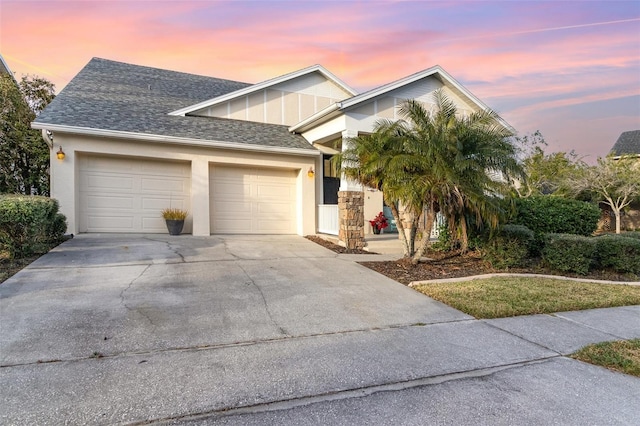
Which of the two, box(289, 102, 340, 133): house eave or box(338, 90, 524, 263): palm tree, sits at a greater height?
box(289, 102, 340, 133): house eave

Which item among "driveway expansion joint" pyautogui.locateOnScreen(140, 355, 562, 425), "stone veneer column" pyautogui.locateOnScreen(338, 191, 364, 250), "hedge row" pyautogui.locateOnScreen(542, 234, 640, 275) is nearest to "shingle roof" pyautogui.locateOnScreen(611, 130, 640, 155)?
"hedge row" pyautogui.locateOnScreen(542, 234, 640, 275)

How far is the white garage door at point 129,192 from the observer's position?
10.3m

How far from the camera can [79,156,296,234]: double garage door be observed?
1041 centimetres

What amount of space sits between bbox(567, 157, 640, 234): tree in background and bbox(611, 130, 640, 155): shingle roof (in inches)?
295

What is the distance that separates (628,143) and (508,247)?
97.0ft

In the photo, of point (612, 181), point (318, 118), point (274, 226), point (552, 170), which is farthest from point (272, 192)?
point (612, 181)

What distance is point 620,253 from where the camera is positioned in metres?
7.96

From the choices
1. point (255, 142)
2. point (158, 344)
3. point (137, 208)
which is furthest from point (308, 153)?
point (158, 344)

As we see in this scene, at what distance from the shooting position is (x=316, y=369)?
3240 millimetres

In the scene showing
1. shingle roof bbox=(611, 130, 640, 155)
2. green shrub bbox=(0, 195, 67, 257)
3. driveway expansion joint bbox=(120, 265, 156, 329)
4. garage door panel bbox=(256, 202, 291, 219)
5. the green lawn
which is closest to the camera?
driveway expansion joint bbox=(120, 265, 156, 329)

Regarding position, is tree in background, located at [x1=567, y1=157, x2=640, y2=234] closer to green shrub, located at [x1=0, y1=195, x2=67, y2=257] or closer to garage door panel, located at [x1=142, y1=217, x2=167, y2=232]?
garage door panel, located at [x1=142, y1=217, x2=167, y2=232]

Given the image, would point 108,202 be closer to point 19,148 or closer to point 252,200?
point 252,200

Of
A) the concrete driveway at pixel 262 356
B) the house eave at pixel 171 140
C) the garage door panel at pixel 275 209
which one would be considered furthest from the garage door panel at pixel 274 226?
the concrete driveway at pixel 262 356

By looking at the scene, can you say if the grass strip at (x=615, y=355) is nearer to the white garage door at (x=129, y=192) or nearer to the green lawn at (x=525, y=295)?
the green lawn at (x=525, y=295)
